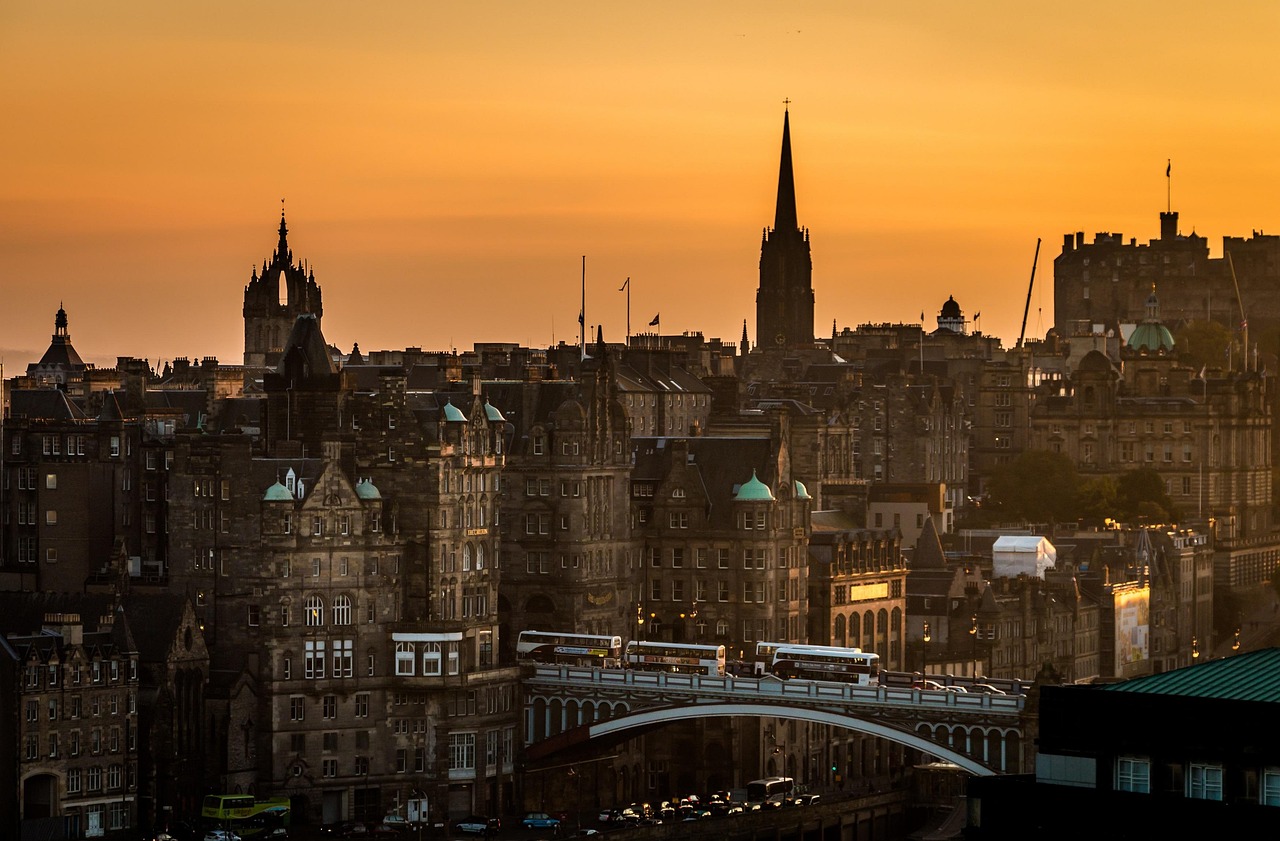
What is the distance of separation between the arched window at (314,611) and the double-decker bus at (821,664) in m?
22.9

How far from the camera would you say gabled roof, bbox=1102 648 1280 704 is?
134 meters

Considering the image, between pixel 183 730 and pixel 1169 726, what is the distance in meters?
67.5

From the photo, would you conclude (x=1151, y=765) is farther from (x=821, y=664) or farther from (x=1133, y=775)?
(x=821, y=664)

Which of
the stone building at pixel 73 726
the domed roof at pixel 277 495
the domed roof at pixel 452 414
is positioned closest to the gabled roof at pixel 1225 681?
the stone building at pixel 73 726

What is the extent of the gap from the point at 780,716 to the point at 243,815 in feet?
85.0

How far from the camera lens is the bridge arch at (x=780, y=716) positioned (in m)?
186

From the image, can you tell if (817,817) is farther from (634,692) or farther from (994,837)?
(994,837)

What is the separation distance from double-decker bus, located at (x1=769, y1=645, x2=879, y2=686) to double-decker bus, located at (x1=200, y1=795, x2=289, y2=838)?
27.0 m

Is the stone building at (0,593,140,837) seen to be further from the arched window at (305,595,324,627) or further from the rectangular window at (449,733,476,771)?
the rectangular window at (449,733,476,771)

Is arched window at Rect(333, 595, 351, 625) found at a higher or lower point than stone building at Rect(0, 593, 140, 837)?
higher

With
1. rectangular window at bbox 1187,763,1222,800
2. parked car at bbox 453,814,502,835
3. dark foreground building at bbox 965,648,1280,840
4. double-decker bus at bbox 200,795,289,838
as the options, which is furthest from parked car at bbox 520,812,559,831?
rectangular window at bbox 1187,763,1222,800

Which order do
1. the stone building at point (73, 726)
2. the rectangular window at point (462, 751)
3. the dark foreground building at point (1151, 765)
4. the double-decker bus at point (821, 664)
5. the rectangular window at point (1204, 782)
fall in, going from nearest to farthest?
the dark foreground building at point (1151, 765) → the rectangular window at point (1204, 782) → the stone building at point (73, 726) → the rectangular window at point (462, 751) → the double-decker bus at point (821, 664)

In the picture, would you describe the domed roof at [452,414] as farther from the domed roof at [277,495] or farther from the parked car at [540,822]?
the parked car at [540,822]

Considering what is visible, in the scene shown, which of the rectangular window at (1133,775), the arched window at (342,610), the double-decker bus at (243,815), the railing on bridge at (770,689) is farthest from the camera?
the arched window at (342,610)
